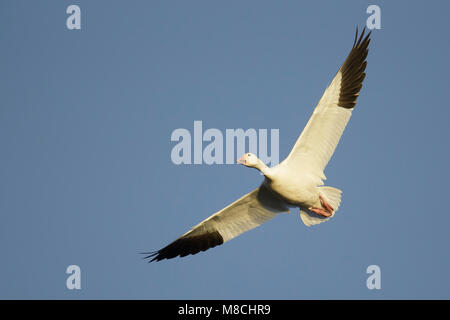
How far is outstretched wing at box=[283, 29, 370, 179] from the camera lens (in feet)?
35.4

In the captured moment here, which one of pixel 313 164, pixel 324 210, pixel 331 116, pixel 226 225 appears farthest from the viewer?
pixel 226 225

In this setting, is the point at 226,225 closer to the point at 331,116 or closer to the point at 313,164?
the point at 313,164

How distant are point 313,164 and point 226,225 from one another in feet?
6.39

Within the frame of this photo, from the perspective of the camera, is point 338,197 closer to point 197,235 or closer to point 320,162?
point 320,162

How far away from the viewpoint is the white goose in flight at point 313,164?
1082 centimetres

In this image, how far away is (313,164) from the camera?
36.6 ft

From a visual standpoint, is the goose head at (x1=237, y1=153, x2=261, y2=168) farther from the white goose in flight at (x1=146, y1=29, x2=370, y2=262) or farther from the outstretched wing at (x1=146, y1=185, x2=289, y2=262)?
the outstretched wing at (x1=146, y1=185, x2=289, y2=262)

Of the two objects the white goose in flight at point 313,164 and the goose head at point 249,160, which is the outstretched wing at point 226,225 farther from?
the goose head at point 249,160

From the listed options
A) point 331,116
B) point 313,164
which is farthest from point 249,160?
point 331,116

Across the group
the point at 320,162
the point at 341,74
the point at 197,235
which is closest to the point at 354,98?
the point at 341,74

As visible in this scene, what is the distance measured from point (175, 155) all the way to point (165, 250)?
316 cm

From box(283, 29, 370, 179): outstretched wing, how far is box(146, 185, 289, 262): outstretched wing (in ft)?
3.40

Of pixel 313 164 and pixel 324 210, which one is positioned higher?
pixel 313 164

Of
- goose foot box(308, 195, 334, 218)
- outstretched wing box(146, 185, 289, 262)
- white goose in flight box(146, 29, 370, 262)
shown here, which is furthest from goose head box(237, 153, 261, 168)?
goose foot box(308, 195, 334, 218)
